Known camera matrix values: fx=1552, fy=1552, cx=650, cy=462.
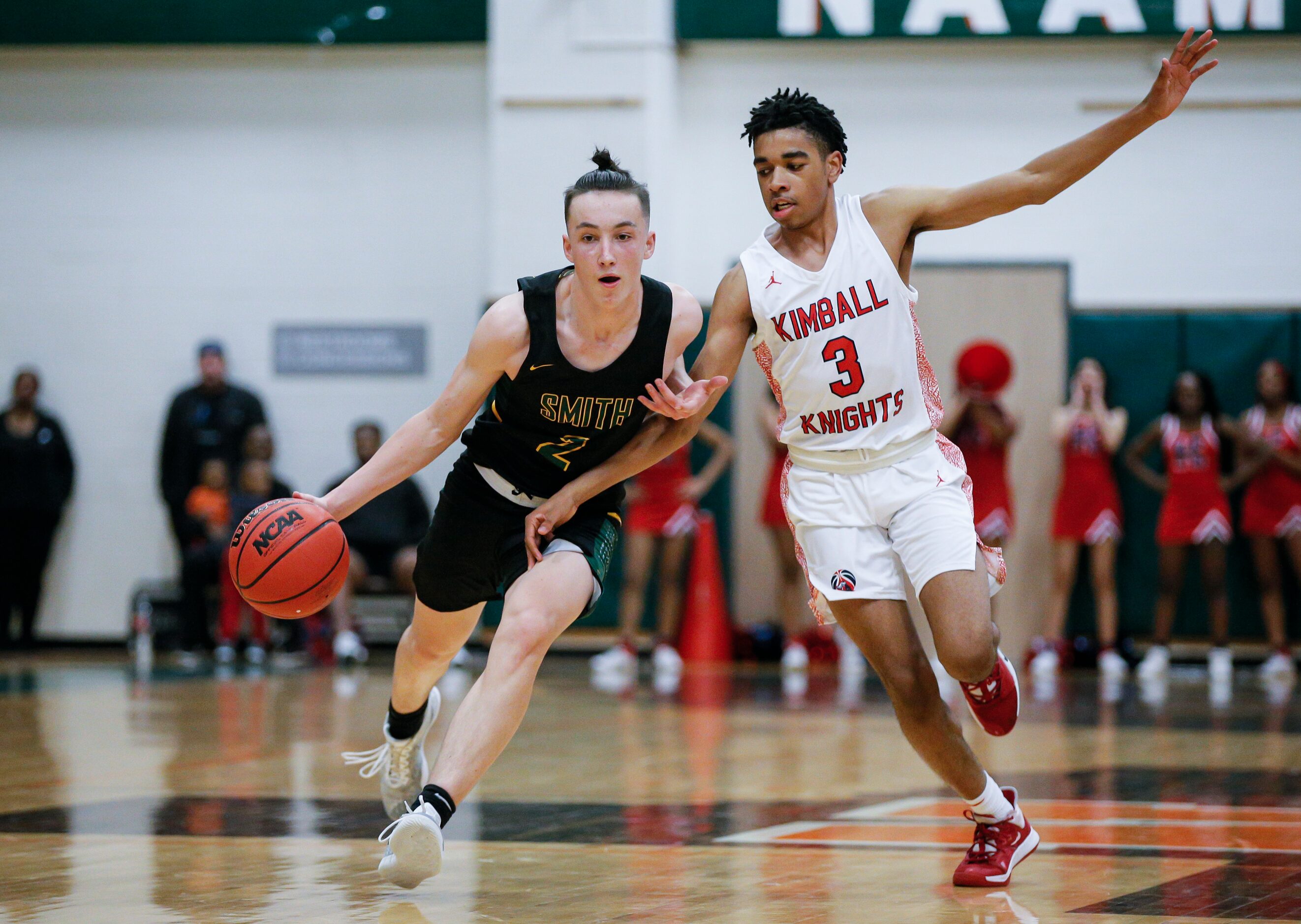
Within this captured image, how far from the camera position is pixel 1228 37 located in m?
11.4

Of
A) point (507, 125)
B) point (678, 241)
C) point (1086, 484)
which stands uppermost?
point (507, 125)

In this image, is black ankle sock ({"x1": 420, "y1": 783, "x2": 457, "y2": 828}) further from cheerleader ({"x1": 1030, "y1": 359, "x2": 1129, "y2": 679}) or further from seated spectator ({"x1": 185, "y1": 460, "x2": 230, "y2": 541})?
seated spectator ({"x1": 185, "y1": 460, "x2": 230, "y2": 541})

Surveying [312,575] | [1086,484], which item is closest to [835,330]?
[312,575]

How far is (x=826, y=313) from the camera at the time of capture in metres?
3.92

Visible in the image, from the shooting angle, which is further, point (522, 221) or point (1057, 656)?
point (522, 221)

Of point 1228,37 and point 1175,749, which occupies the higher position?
point 1228,37

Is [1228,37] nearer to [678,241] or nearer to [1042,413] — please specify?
[1042,413]

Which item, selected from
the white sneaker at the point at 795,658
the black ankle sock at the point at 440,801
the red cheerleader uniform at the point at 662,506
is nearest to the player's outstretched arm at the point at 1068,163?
the black ankle sock at the point at 440,801

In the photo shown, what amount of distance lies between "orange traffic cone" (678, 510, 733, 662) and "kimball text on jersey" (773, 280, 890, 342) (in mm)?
7227

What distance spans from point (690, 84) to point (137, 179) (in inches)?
179

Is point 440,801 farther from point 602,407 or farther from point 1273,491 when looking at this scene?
point 1273,491

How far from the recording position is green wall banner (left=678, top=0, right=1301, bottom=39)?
36.8 ft

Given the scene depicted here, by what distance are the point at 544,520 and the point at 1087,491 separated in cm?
751

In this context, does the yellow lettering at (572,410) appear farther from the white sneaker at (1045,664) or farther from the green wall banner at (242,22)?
the green wall banner at (242,22)
